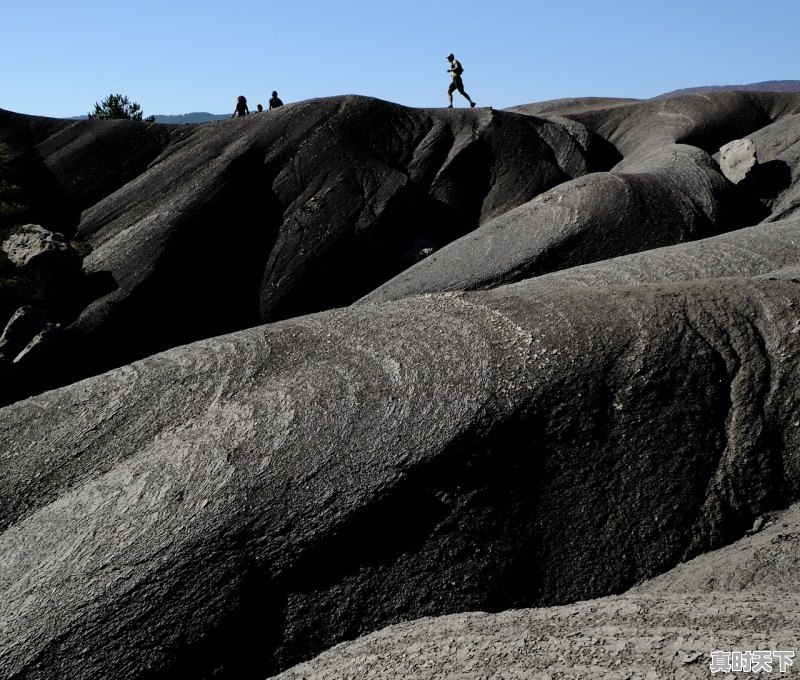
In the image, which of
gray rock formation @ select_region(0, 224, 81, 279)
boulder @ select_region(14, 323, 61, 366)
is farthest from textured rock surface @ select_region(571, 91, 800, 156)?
boulder @ select_region(14, 323, 61, 366)

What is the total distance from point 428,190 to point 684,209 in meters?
7.14

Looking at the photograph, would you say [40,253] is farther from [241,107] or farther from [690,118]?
Answer: [690,118]

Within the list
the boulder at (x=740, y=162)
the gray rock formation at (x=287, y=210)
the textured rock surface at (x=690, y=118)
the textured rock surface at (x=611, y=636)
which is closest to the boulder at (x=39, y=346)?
the gray rock formation at (x=287, y=210)

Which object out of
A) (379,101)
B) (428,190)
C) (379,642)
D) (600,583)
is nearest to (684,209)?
(428,190)

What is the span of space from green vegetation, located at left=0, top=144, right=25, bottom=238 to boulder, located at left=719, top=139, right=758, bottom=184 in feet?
48.0

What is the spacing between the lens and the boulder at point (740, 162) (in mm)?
18188

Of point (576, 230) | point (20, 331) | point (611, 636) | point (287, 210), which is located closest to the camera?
point (611, 636)

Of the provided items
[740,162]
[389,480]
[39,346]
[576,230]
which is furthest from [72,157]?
[389,480]

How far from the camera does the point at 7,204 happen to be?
54.8 ft

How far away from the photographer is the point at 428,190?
20891 millimetres

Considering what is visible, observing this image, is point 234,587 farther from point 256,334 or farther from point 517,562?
point 256,334

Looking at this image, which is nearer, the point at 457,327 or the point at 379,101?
the point at 457,327

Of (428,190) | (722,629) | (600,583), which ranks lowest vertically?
(600,583)

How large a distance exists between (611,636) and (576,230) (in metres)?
10.6
